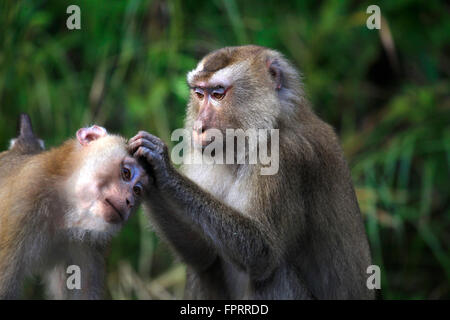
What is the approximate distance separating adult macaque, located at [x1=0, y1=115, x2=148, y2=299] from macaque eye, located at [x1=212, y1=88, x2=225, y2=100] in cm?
77

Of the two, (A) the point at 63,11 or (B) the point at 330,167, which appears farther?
(A) the point at 63,11

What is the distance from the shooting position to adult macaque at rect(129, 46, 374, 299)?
4.79 meters

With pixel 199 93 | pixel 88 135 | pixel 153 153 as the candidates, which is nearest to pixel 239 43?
pixel 199 93

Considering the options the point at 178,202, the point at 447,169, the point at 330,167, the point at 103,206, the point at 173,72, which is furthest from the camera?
the point at 447,169

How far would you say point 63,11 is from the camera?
8508mm

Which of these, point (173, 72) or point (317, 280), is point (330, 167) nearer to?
point (317, 280)

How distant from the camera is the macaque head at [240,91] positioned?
494 cm

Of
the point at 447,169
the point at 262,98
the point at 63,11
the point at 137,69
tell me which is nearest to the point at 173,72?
the point at 137,69

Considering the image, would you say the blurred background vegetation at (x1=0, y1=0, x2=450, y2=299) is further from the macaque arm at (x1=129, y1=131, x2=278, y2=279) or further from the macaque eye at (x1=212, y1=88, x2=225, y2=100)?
the macaque arm at (x1=129, y1=131, x2=278, y2=279)

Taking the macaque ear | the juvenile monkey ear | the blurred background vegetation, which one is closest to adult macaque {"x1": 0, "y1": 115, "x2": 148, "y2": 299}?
the macaque ear

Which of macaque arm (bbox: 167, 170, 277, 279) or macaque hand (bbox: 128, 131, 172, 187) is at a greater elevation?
macaque hand (bbox: 128, 131, 172, 187)

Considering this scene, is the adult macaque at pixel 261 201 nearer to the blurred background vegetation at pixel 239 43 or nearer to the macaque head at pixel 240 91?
the macaque head at pixel 240 91
